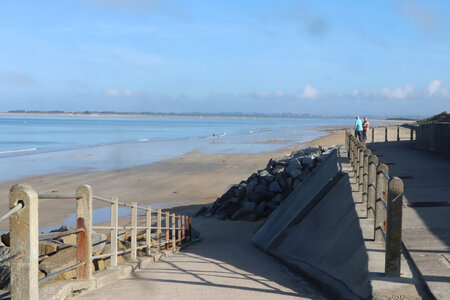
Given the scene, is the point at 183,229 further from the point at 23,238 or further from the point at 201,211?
the point at 23,238

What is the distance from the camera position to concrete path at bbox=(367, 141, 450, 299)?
4.86 meters

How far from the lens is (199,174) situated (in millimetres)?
30203

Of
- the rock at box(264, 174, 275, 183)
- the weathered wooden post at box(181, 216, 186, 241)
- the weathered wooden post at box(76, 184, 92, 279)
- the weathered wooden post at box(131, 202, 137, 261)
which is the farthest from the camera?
the rock at box(264, 174, 275, 183)

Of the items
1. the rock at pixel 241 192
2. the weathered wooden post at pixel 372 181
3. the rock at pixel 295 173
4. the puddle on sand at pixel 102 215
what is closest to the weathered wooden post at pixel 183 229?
the puddle on sand at pixel 102 215

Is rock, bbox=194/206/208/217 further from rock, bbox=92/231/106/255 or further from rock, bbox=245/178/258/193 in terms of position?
rock, bbox=92/231/106/255

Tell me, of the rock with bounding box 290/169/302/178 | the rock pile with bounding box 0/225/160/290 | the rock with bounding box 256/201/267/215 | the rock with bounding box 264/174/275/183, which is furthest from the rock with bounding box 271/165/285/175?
the rock pile with bounding box 0/225/160/290

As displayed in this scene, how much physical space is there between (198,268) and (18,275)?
428 centimetres

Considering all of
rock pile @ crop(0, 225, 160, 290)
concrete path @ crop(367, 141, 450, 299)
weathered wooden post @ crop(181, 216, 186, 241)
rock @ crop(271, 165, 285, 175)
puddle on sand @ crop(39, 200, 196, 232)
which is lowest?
puddle on sand @ crop(39, 200, 196, 232)

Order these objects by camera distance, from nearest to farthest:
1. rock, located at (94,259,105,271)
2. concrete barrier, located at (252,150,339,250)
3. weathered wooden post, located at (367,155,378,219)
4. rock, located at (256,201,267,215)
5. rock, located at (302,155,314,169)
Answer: weathered wooden post, located at (367,155,378,219)
rock, located at (94,259,105,271)
concrete barrier, located at (252,150,339,250)
rock, located at (256,201,267,215)
rock, located at (302,155,314,169)

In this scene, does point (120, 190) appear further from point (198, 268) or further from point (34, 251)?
point (34, 251)

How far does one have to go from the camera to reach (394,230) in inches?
193

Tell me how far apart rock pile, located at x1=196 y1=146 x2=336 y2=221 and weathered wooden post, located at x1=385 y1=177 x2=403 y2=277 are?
12.4 m

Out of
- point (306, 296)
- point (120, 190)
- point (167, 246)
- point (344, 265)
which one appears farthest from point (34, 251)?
point (120, 190)

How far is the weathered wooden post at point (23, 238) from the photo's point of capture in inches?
153
